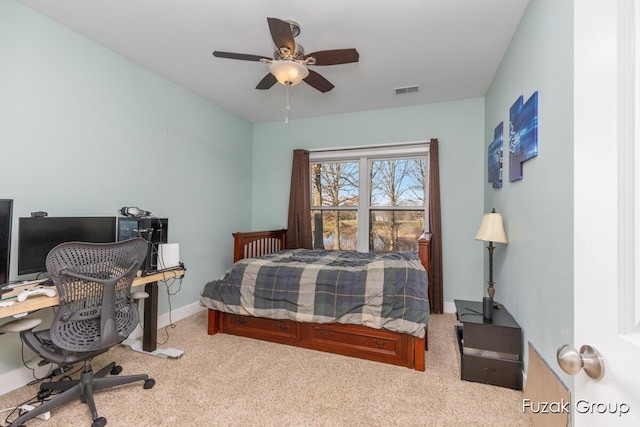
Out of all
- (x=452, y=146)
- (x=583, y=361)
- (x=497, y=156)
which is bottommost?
(x=583, y=361)

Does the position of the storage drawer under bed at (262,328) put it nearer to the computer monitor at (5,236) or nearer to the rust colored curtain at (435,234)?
the computer monitor at (5,236)

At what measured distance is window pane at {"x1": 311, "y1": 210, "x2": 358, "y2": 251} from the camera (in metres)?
4.25

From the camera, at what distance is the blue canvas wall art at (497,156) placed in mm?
2619

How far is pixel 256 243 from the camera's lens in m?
3.70

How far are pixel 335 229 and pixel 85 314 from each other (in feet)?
10.2

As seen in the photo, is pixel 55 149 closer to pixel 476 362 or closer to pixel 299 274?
pixel 299 274

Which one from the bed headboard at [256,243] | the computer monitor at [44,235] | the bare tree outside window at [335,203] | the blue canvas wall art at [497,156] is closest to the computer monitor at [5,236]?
the computer monitor at [44,235]

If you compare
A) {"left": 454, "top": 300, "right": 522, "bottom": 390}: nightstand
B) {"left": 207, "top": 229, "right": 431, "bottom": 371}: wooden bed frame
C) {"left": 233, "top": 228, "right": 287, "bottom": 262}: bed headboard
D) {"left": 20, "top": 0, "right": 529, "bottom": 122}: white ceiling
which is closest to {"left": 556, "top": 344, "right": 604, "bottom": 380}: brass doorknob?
{"left": 454, "top": 300, "right": 522, "bottom": 390}: nightstand

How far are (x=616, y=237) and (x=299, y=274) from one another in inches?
87.5

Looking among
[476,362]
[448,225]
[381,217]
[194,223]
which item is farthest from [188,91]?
[476,362]

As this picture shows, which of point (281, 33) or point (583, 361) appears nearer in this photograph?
point (583, 361)

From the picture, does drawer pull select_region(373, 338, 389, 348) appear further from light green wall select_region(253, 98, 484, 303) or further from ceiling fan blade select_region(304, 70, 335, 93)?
ceiling fan blade select_region(304, 70, 335, 93)

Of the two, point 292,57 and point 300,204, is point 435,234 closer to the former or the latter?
point 300,204

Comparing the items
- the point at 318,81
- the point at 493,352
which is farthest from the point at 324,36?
the point at 493,352
